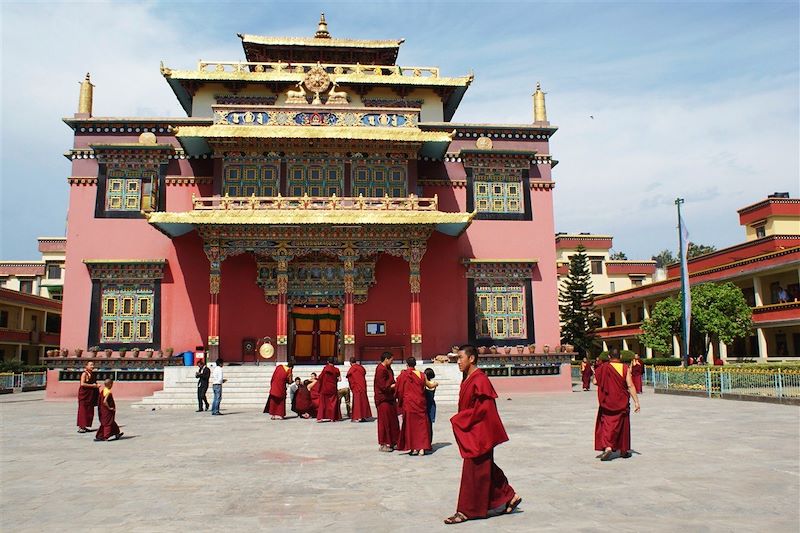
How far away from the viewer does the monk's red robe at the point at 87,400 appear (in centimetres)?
1248

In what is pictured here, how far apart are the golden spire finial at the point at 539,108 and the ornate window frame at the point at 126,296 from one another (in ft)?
49.9

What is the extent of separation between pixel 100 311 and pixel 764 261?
29201mm

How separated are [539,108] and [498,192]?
13.0 ft

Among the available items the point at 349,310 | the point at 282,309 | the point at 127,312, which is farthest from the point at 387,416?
the point at 127,312

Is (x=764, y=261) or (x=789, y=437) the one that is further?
(x=764, y=261)

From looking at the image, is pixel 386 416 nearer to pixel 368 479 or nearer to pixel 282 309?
pixel 368 479

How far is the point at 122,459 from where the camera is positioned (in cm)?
946

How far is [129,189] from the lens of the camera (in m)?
23.5

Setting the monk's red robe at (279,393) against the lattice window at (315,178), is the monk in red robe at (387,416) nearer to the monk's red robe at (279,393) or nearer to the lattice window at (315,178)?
the monk's red robe at (279,393)

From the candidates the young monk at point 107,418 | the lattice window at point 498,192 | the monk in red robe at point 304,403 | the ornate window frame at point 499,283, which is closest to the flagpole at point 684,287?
the ornate window frame at point 499,283

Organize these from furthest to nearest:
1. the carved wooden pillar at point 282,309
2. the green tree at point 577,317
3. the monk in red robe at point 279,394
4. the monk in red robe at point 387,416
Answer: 1. the green tree at point 577,317
2. the carved wooden pillar at point 282,309
3. the monk in red robe at point 279,394
4. the monk in red robe at point 387,416

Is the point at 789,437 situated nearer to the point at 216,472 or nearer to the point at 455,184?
the point at 216,472

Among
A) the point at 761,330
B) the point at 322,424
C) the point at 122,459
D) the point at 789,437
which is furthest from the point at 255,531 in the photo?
the point at 761,330

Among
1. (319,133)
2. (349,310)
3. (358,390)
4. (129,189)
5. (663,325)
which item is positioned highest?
(319,133)
